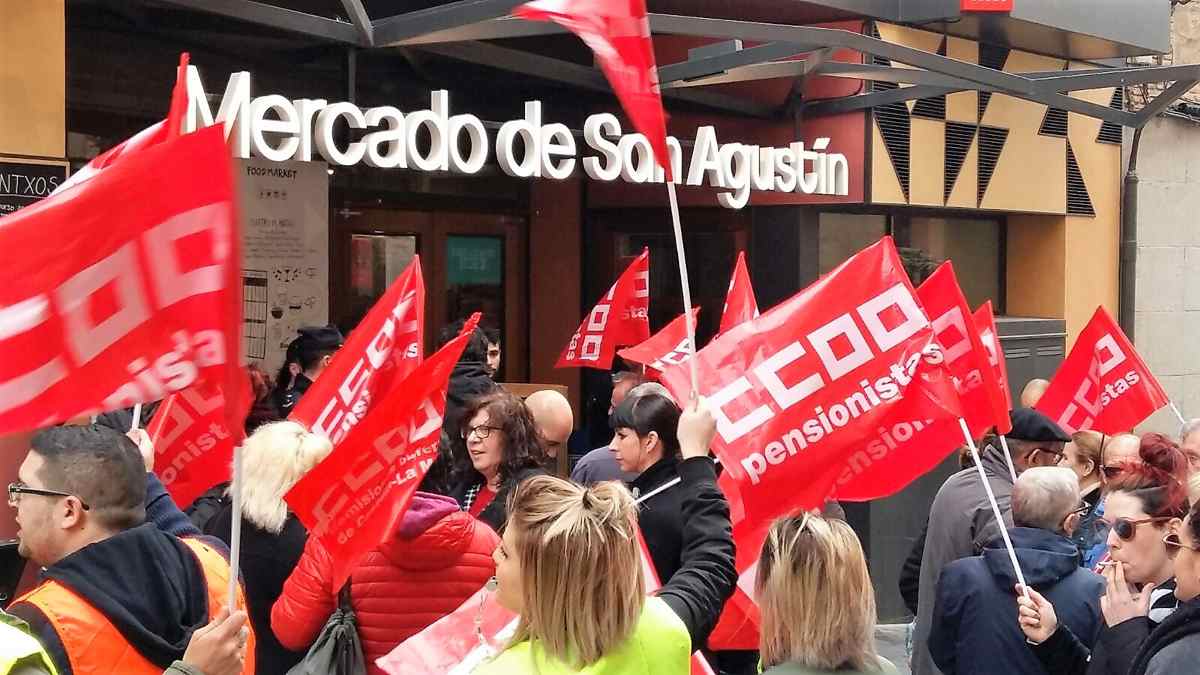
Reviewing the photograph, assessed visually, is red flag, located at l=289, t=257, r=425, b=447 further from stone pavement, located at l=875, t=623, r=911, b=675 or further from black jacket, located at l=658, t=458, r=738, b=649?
stone pavement, located at l=875, t=623, r=911, b=675

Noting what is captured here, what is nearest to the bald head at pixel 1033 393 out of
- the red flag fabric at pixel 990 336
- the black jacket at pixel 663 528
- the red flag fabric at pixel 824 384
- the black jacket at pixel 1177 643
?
the red flag fabric at pixel 990 336

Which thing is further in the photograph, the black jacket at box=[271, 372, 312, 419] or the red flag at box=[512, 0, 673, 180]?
the black jacket at box=[271, 372, 312, 419]

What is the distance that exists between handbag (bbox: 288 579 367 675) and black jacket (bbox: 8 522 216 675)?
107cm

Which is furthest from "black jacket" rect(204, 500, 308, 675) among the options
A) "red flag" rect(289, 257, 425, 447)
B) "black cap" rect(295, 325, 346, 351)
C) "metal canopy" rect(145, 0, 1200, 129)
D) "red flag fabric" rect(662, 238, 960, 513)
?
"metal canopy" rect(145, 0, 1200, 129)

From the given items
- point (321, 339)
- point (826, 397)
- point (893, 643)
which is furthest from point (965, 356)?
point (893, 643)

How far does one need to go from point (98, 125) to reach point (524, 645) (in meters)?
7.60

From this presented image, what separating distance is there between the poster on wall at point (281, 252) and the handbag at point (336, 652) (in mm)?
5630

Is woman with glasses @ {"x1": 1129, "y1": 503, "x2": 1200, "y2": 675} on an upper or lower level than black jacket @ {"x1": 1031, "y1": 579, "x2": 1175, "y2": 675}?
upper

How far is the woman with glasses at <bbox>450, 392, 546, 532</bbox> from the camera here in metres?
6.11

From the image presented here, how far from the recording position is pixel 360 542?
4988mm

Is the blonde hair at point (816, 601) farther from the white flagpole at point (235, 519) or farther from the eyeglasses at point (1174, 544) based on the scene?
the white flagpole at point (235, 519)

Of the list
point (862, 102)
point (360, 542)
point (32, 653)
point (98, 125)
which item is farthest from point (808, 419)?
point (862, 102)

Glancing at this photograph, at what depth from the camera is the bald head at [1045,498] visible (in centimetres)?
562

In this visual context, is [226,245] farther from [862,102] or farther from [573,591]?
[862,102]
